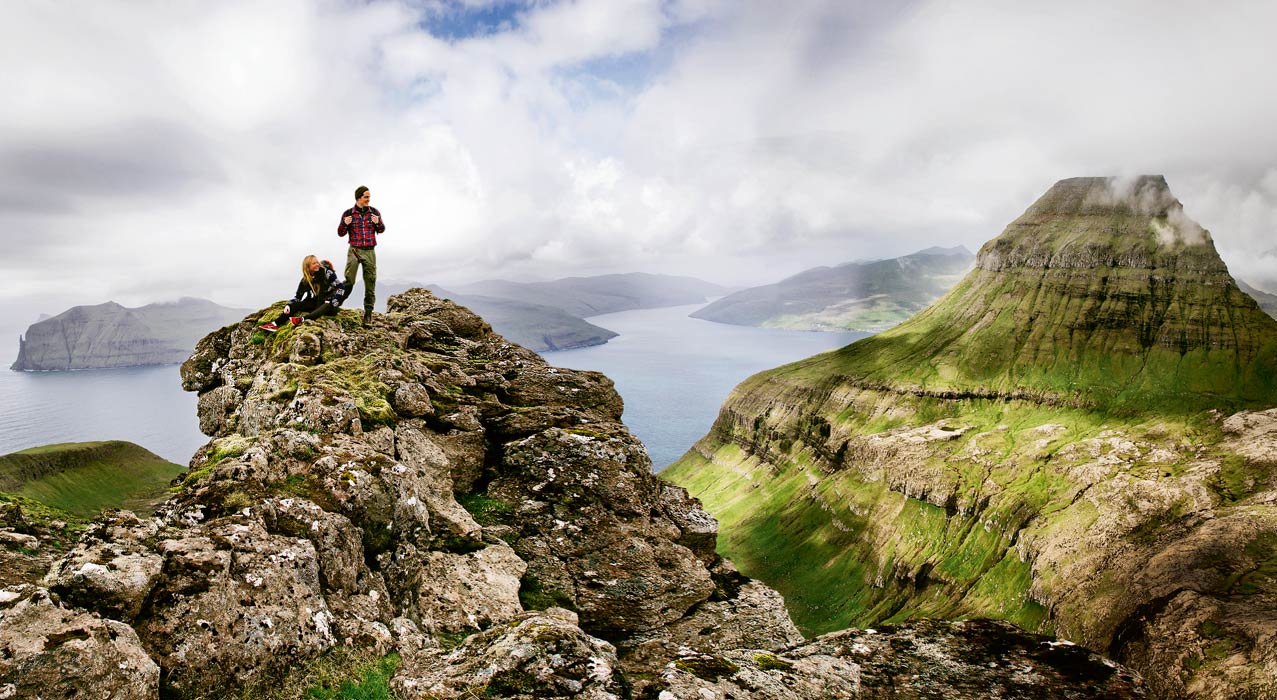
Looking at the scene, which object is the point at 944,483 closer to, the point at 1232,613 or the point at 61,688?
the point at 1232,613

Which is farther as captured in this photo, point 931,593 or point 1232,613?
point 931,593

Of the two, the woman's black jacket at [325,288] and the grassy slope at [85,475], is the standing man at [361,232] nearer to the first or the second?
the woman's black jacket at [325,288]

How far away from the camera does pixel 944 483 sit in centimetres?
17488

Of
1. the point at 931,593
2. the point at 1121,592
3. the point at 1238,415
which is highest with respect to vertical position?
the point at 1238,415

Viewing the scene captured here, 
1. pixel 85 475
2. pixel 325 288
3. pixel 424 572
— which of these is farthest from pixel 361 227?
pixel 85 475

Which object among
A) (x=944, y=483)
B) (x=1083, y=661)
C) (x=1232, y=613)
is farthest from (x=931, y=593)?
(x=1083, y=661)

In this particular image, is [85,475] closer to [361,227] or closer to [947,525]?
[361,227]

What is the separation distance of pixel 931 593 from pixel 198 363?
16735 cm

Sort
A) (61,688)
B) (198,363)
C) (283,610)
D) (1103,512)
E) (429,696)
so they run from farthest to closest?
(1103,512)
(198,363)
(283,610)
(429,696)
(61,688)

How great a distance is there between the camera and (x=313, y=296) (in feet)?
88.2

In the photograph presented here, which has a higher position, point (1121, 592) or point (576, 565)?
point (576, 565)

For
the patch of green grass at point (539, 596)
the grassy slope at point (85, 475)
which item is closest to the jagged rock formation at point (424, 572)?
the patch of green grass at point (539, 596)

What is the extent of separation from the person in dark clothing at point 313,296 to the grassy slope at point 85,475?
137679mm

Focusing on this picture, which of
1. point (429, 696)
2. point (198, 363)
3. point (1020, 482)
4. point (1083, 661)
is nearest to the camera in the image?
point (429, 696)
